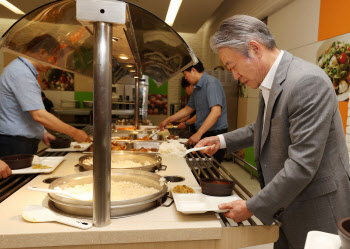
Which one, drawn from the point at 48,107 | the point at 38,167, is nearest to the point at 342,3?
the point at 38,167

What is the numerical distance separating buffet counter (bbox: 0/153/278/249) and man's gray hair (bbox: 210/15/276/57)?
780 mm

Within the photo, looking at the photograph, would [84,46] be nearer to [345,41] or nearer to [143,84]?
[345,41]

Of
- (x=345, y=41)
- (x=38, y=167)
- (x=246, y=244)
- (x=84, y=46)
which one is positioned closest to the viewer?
(x=246, y=244)

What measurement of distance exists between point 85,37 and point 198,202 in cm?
125

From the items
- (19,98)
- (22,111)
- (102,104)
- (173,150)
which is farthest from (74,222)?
(22,111)

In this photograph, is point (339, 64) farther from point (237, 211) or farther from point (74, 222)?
point (74, 222)

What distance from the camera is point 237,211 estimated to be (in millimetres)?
1138

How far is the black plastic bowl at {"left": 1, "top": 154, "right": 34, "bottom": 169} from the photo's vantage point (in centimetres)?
174

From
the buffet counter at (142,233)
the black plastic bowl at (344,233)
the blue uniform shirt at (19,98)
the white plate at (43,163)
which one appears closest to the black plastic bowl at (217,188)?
the buffet counter at (142,233)

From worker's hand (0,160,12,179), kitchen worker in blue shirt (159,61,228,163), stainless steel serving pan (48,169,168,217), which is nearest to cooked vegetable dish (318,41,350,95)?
kitchen worker in blue shirt (159,61,228,163)

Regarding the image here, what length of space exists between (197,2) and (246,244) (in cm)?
615

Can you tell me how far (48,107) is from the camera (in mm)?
8383

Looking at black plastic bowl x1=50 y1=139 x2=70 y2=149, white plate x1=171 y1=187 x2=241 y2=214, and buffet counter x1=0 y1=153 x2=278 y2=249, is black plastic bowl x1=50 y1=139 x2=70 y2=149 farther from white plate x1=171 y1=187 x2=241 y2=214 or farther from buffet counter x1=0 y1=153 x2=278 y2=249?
white plate x1=171 y1=187 x2=241 y2=214

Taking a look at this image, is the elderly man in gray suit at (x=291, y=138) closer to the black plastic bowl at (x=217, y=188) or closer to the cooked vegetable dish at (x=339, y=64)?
the black plastic bowl at (x=217, y=188)
